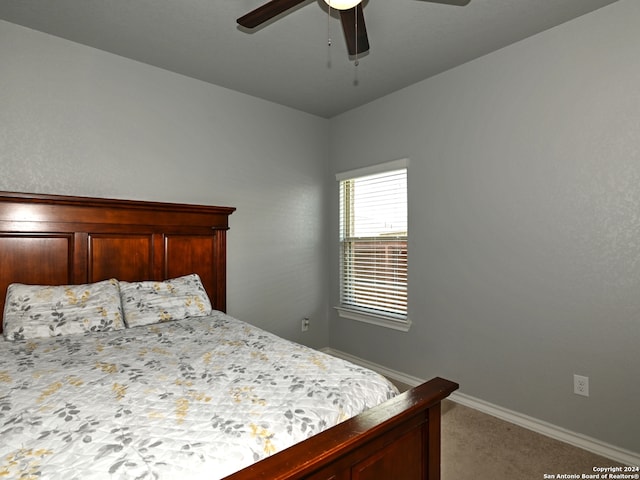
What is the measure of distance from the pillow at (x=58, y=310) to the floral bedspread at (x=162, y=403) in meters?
0.12

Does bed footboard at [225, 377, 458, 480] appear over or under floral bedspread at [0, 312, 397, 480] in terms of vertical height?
under

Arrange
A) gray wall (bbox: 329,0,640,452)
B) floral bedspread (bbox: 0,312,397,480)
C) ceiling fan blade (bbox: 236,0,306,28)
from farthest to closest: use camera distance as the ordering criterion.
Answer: gray wall (bbox: 329,0,640,452) < ceiling fan blade (bbox: 236,0,306,28) < floral bedspread (bbox: 0,312,397,480)

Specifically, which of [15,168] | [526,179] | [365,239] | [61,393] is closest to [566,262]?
[526,179]

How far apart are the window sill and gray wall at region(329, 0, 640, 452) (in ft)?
0.28

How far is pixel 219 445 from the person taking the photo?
0.99 meters

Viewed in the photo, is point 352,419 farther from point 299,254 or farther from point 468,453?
point 299,254

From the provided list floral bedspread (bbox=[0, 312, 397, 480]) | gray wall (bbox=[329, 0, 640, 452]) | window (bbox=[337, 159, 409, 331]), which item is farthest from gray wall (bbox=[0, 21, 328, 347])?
floral bedspread (bbox=[0, 312, 397, 480])

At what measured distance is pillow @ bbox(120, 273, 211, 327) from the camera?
2299 millimetres

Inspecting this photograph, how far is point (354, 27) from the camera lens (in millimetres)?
1704

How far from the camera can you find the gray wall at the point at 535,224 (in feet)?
6.75

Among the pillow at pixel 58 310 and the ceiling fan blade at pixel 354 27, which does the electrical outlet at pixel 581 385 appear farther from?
the pillow at pixel 58 310

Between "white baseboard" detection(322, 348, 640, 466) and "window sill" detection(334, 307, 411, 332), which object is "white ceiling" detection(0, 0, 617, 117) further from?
"white baseboard" detection(322, 348, 640, 466)

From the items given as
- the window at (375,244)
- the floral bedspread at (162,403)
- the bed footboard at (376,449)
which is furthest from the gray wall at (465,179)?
the floral bedspread at (162,403)

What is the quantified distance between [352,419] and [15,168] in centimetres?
252
